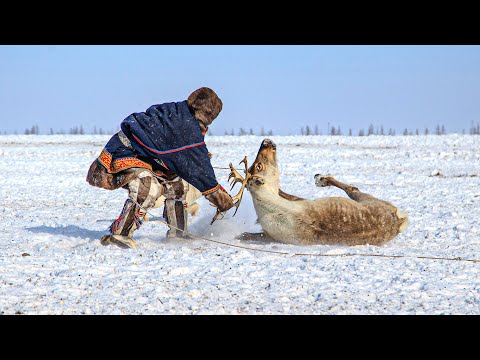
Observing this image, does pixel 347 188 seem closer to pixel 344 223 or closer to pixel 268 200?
pixel 344 223

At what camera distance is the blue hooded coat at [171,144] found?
784cm

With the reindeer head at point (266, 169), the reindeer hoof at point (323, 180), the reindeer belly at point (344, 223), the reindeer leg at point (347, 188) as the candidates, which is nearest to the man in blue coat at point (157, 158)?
the reindeer head at point (266, 169)

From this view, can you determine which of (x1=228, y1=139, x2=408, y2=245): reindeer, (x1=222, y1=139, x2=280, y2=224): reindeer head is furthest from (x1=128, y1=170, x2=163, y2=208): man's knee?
(x1=222, y1=139, x2=280, y2=224): reindeer head

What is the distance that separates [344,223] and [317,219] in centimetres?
31

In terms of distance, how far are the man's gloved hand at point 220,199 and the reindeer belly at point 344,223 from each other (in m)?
1.00

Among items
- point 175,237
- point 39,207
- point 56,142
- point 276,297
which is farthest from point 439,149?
point 276,297

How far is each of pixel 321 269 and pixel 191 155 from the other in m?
1.83

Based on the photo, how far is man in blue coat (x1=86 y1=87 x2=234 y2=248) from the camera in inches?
309

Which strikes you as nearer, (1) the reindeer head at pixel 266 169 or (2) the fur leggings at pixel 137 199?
(2) the fur leggings at pixel 137 199

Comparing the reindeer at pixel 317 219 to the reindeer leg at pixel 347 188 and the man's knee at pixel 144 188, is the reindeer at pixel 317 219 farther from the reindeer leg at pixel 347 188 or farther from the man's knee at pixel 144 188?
the man's knee at pixel 144 188

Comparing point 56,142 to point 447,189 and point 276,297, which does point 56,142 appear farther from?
point 276,297

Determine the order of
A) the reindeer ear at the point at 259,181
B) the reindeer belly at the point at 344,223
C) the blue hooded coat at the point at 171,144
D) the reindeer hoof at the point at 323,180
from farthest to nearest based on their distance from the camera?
the reindeer hoof at the point at 323,180, the reindeer ear at the point at 259,181, the reindeer belly at the point at 344,223, the blue hooded coat at the point at 171,144

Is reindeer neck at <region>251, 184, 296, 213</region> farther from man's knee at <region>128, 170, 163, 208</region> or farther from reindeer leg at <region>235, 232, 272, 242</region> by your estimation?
man's knee at <region>128, 170, 163, 208</region>

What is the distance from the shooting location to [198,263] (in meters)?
7.21
